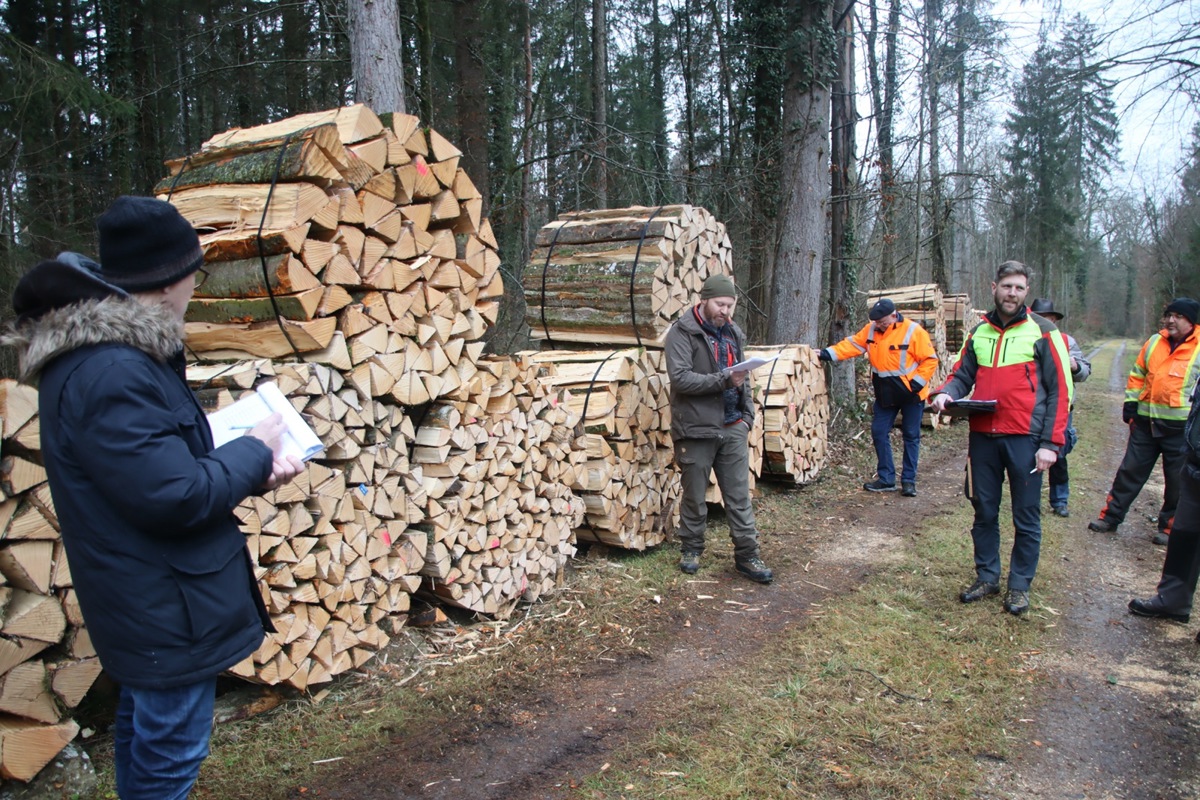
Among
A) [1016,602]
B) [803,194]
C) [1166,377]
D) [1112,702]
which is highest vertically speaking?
[803,194]

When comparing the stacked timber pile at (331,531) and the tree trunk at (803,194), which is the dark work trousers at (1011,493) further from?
the tree trunk at (803,194)

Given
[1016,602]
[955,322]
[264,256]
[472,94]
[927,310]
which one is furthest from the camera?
[955,322]

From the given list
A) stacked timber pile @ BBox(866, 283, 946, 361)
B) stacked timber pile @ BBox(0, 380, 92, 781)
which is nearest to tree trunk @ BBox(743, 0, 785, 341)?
stacked timber pile @ BBox(866, 283, 946, 361)

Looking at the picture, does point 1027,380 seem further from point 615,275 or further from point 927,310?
point 927,310

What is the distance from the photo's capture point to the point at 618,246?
6727mm

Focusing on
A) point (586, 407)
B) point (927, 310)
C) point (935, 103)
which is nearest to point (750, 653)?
point (586, 407)

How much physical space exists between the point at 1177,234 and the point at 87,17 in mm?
39589

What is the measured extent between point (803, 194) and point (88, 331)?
9.52 metres

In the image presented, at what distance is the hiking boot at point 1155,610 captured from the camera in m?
5.15

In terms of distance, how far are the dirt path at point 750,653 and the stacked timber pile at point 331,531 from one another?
2.00 ft

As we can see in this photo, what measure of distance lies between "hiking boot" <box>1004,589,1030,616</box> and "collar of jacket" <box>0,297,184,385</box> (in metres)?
5.15

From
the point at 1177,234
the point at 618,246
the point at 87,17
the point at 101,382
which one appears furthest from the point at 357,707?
the point at 1177,234

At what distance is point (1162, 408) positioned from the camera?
690 cm

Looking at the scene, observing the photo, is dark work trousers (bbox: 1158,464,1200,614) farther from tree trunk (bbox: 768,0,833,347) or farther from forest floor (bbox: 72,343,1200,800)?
tree trunk (bbox: 768,0,833,347)
